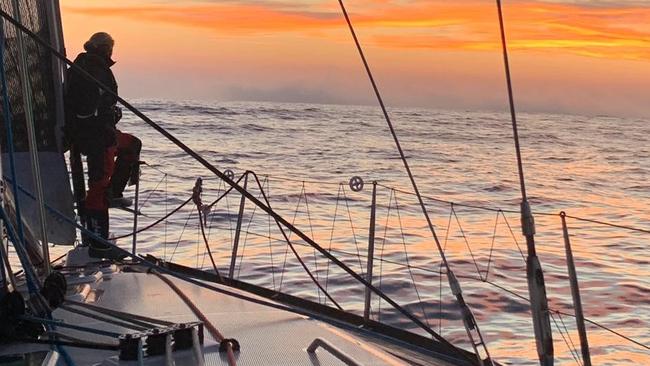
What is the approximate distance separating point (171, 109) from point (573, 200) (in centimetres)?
3127

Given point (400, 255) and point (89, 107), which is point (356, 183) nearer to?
point (89, 107)

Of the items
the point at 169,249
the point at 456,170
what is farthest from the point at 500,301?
the point at 456,170

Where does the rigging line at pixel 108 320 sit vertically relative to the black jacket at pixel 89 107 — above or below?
below

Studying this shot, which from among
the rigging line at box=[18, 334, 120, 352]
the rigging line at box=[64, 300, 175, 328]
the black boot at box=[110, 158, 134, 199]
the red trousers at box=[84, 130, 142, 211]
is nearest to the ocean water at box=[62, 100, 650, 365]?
the black boot at box=[110, 158, 134, 199]

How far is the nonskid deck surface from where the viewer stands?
15.1 ft

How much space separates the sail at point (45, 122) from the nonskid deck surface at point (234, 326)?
0.87 metres

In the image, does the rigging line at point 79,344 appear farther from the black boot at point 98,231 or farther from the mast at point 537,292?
the black boot at point 98,231

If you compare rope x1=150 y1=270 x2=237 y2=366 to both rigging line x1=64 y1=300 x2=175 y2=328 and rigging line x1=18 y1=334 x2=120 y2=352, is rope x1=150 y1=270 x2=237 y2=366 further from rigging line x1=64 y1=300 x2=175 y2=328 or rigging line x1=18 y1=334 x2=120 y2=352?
rigging line x1=18 y1=334 x2=120 y2=352

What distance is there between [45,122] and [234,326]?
2.84m

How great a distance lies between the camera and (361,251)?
1379 centimetres

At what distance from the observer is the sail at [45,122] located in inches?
277

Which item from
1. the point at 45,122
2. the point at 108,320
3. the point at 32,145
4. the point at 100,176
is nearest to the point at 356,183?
the point at 100,176

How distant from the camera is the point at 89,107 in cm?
732

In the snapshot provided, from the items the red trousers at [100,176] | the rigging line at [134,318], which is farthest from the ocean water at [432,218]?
the rigging line at [134,318]
